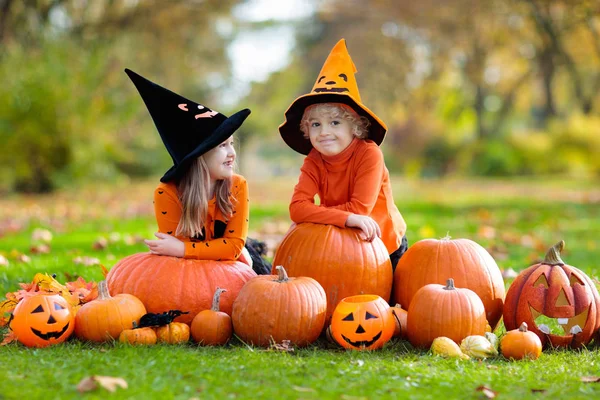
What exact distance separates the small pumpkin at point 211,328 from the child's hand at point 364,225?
3.22ft

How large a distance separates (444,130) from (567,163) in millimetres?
7212

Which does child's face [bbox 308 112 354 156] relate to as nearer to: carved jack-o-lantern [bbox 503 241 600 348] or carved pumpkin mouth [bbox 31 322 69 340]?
carved jack-o-lantern [bbox 503 241 600 348]

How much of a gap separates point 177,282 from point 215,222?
20.6 inches

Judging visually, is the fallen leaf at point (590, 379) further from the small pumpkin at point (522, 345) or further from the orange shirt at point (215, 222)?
the orange shirt at point (215, 222)

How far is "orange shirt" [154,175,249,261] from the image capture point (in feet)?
13.6

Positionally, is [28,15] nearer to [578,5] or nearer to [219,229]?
[578,5]

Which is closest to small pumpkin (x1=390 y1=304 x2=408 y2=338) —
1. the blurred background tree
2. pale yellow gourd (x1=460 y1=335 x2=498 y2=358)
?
pale yellow gourd (x1=460 y1=335 x2=498 y2=358)

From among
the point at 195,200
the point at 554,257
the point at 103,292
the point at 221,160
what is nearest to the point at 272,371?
the point at 103,292

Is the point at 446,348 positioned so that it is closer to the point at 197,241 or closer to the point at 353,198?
the point at 353,198

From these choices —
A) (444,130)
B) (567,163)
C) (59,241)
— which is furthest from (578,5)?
(444,130)

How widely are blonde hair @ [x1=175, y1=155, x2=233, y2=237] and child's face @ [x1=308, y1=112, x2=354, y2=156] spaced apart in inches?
29.2

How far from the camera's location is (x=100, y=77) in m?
14.4

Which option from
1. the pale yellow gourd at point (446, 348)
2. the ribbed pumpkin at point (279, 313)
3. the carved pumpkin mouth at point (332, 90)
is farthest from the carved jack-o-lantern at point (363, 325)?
the carved pumpkin mouth at point (332, 90)

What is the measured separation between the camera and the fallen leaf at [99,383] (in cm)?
270
